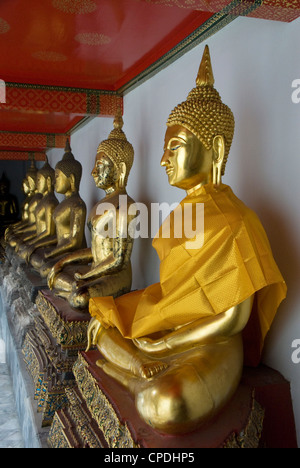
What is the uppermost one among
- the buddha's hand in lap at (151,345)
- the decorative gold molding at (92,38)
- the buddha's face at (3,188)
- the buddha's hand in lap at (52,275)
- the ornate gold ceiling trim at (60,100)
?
the decorative gold molding at (92,38)

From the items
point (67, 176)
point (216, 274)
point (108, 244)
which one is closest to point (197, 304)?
point (216, 274)

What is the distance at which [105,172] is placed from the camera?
2.66 metres

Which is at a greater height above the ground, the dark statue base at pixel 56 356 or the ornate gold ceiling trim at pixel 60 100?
the ornate gold ceiling trim at pixel 60 100

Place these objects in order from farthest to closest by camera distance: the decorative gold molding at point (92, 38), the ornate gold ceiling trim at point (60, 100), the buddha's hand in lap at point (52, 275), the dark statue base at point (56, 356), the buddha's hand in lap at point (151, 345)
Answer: the ornate gold ceiling trim at point (60, 100) → the buddha's hand in lap at point (52, 275) → the decorative gold molding at point (92, 38) → the dark statue base at point (56, 356) → the buddha's hand in lap at point (151, 345)

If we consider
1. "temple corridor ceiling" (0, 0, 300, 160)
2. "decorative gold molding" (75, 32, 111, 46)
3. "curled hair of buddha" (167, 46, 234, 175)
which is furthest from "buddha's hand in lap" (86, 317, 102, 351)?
"decorative gold molding" (75, 32, 111, 46)

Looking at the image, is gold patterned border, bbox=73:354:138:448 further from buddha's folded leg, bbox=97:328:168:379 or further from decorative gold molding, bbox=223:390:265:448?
decorative gold molding, bbox=223:390:265:448

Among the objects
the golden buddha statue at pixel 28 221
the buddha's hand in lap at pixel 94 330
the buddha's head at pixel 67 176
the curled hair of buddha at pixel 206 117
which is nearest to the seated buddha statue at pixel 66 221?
the buddha's head at pixel 67 176

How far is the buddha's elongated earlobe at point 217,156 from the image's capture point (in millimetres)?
1673

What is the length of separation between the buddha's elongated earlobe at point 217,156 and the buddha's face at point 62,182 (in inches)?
89.0

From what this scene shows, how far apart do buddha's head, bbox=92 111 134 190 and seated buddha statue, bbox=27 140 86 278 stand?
85cm

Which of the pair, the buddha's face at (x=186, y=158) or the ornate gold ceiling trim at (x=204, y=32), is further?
the buddha's face at (x=186, y=158)

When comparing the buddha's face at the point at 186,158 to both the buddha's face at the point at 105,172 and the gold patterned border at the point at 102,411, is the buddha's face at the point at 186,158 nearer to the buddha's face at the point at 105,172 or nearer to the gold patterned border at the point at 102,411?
the gold patterned border at the point at 102,411

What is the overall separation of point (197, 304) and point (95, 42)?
68.1 inches

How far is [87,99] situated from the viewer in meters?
3.41
